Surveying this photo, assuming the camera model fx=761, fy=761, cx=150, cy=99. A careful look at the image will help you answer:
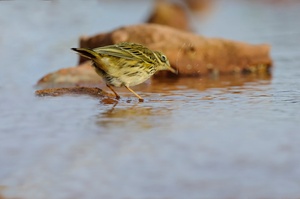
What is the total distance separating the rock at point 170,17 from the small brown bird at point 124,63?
28.8 ft

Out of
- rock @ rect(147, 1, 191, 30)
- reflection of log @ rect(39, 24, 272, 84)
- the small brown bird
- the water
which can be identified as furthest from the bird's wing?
rock @ rect(147, 1, 191, 30)

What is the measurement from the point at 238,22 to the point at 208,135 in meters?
12.1

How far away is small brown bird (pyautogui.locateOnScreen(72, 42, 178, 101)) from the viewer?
26.6ft

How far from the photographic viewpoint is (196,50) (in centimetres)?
1109

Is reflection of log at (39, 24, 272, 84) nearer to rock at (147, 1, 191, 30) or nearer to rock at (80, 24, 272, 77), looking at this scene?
rock at (80, 24, 272, 77)

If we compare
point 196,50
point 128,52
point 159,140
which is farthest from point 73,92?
point 196,50

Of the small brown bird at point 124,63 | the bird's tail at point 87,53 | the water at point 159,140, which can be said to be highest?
the bird's tail at point 87,53

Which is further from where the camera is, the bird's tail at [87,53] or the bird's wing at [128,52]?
the bird's wing at [128,52]

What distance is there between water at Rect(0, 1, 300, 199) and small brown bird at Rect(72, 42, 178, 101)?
0.84 ft

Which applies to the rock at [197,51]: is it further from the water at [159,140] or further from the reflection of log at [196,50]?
the water at [159,140]

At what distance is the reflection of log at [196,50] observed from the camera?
1088cm

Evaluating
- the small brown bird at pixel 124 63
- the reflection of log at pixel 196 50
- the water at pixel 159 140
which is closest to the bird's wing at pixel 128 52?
the small brown bird at pixel 124 63

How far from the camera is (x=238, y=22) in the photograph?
1766 cm

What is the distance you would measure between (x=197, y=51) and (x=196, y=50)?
1.0 inches
